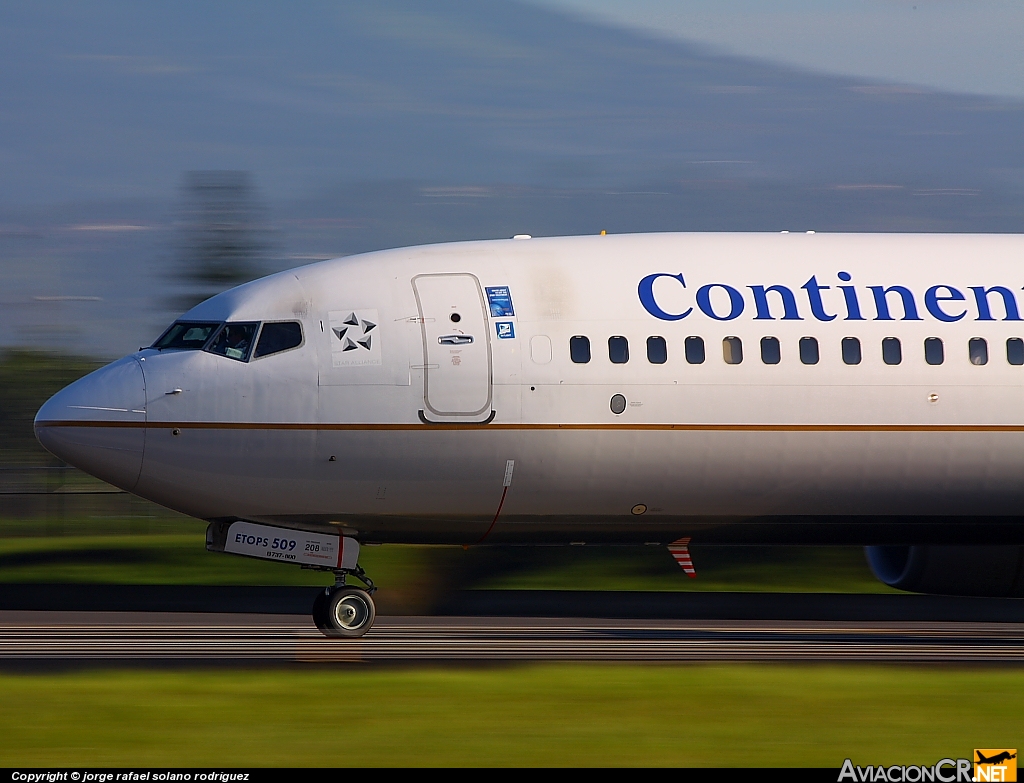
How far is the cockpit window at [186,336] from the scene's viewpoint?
17.1 meters

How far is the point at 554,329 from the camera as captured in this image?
55.9ft

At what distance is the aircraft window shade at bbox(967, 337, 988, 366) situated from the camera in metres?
17.6

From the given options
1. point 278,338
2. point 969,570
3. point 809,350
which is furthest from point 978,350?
point 278,338

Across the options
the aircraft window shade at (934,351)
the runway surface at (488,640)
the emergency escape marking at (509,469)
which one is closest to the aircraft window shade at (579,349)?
the emergency escape marking at (509,469)

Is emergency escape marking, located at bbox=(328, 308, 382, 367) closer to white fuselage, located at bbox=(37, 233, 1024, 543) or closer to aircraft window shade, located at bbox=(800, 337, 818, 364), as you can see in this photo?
white fuselage, located at bbox=(37, 233, 1024, 543)

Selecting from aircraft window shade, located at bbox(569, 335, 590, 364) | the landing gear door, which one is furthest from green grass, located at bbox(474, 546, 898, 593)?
the landing gear door

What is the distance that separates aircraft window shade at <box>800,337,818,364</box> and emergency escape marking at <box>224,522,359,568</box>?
5486 mm

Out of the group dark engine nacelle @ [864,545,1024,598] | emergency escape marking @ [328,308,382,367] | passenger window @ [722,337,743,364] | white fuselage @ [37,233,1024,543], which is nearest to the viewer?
white fuselage @ [37,233,1024,543]

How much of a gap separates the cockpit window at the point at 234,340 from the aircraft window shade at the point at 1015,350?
863cm

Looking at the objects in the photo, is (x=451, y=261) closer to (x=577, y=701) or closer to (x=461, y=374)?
(x=461, y=374)

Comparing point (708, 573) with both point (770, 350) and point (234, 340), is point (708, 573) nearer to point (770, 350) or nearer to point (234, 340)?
point (770, 350)

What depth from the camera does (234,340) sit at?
17.0 meters

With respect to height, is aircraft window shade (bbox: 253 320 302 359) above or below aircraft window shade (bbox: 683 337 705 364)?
below

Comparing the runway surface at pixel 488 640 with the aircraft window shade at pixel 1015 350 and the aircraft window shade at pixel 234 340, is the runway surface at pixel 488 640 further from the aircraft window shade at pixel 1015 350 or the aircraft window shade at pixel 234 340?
the aircraft window shade at pixel 1015 350
